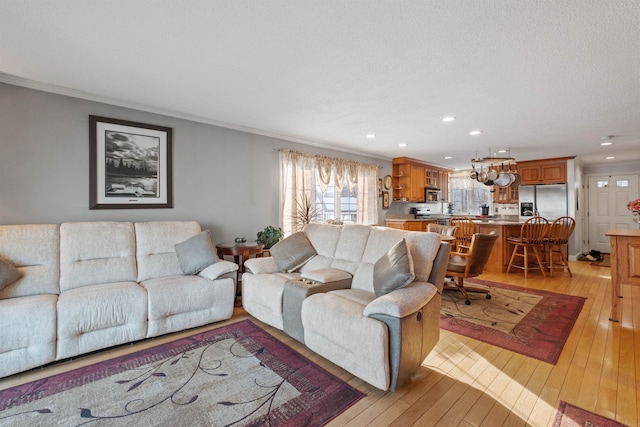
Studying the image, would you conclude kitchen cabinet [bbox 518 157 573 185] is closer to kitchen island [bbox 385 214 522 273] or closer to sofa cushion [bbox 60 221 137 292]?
kitchen island [bbox 385 214 522 273]

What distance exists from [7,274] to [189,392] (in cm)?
187

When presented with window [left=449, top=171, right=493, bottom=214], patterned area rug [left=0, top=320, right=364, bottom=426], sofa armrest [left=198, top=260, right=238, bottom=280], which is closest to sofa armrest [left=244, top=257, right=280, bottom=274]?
sofa armrest [left=198, top=260, right=238, bottom=280]

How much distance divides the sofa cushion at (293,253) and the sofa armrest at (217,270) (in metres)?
0.50

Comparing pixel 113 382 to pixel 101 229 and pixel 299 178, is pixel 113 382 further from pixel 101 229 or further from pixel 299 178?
pixel 299 178

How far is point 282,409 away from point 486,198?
902 centimetres

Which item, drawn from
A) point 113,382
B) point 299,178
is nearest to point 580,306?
point 299,178

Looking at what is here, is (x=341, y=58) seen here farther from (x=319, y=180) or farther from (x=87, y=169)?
(x=319, y=180)

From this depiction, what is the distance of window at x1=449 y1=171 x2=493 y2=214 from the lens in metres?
9.02

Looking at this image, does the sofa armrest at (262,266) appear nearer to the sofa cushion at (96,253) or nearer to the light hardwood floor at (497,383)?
the light hardwood floor at (497,383)

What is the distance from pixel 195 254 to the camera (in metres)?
3.32

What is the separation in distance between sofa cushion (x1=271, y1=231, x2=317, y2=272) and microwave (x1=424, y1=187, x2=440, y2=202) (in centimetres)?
505

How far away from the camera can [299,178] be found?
5.20 m

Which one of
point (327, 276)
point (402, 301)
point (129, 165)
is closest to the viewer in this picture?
point (402, 301)

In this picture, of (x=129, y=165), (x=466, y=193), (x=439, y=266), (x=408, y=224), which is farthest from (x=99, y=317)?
(x=466, y=193)
